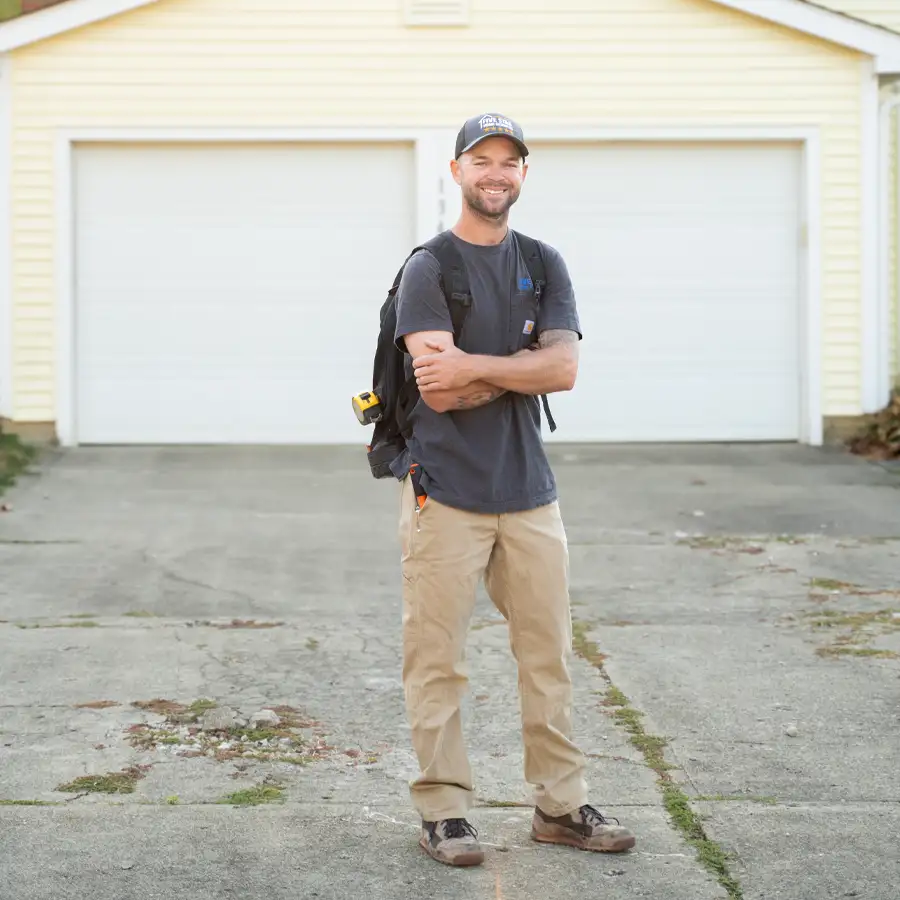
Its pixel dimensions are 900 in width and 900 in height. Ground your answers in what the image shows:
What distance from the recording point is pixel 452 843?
14.1 ft

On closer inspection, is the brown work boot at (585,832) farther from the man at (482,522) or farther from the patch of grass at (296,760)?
the patch of grass at (296,760)

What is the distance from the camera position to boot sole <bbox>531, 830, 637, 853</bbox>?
14.3ft

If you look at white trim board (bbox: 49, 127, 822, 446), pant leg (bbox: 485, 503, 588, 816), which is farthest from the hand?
white trim board (bbox: 49, 127, 822, 446)

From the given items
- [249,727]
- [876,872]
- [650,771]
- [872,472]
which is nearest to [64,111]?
[872,472]

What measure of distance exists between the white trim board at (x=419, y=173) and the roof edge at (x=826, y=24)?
787 mm

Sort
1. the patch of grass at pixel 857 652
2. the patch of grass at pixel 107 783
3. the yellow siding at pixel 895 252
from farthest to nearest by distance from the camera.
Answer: the yellow siding at pixel 895 252 → the patch of grass at pixel 857 652 → the patch of grass at pixel 107 783

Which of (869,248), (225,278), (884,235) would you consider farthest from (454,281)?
(884,235)

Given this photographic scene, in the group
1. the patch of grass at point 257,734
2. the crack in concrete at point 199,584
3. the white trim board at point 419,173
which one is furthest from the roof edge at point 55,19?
the patch of grass at point 257,734

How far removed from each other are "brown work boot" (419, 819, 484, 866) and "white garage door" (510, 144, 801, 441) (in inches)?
351

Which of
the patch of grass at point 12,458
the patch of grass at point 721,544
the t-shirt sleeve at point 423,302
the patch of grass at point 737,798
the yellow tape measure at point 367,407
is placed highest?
the t-shirt sleeve at point 423,302

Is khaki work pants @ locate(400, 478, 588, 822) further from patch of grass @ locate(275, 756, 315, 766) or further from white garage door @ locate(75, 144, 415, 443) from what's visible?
white garage door @ locate(75, 144, 415, 443)

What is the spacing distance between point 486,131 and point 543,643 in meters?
1.42

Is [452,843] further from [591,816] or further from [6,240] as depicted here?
[6,240]

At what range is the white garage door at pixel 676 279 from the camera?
13.1 meters
